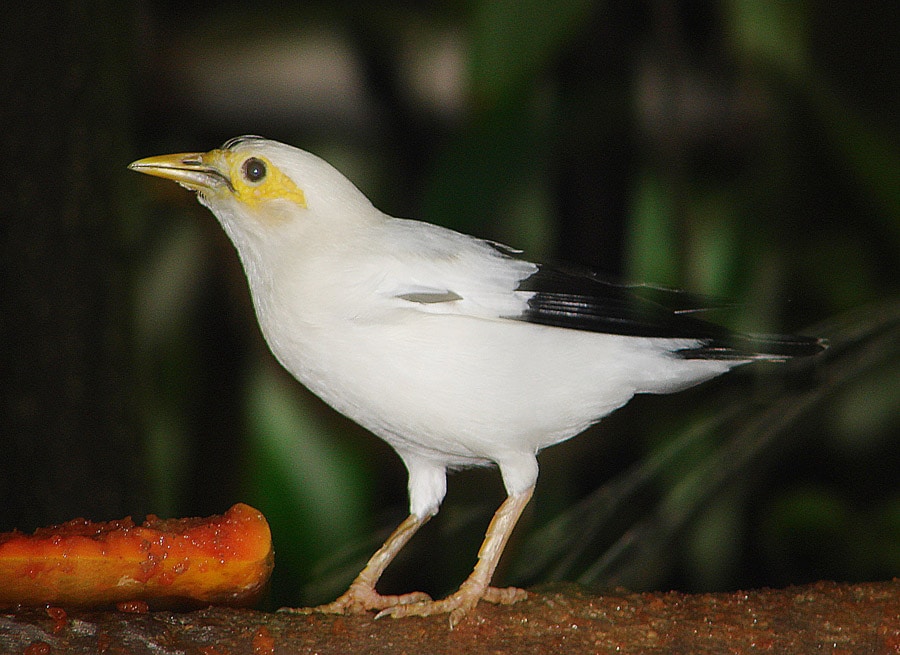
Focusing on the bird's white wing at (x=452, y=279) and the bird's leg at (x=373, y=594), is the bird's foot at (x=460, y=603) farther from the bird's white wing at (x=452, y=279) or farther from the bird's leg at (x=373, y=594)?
the bird's white wing at (x=452, y=279)

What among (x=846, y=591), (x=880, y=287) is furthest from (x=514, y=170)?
(x=880, y=287)

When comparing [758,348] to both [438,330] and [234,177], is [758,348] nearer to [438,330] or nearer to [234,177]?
[438,330]

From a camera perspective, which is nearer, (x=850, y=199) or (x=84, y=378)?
(x=84, y=378)

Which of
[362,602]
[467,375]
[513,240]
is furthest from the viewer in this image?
[513,240]

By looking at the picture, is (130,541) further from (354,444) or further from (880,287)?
(880,287)

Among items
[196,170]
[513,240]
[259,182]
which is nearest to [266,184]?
[259,182]

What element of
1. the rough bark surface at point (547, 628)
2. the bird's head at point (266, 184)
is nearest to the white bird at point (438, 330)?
the bird's head at point (266, 184)
